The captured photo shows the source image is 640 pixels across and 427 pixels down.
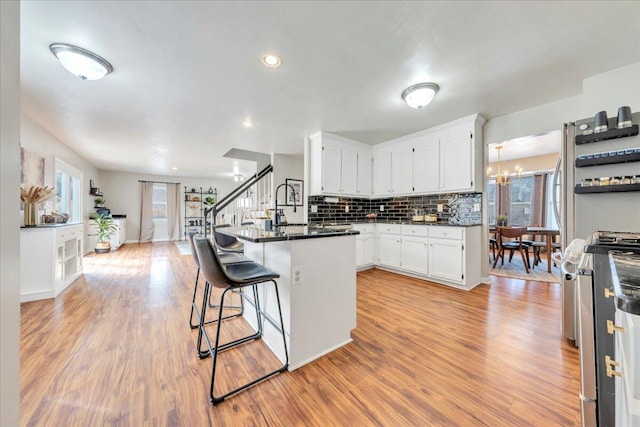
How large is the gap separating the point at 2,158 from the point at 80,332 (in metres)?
2.14

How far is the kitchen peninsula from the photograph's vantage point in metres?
1.65

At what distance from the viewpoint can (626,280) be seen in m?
0.57

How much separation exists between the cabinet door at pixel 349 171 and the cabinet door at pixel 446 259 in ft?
5.40

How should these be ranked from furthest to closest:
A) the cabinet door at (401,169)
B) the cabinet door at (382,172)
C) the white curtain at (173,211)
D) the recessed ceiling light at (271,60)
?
the white curtain at (173,211) < the cabinet door at (382,172) < the cabinet door at (401,169) < the recessed ceiling light at (271,60)

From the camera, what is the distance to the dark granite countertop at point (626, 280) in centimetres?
46

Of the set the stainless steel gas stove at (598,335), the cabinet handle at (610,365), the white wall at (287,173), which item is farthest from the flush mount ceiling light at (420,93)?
the white wall at (287,173)

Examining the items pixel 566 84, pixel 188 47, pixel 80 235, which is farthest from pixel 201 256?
pixel 80 235

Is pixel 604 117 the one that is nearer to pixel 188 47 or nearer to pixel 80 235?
pixel 188 47

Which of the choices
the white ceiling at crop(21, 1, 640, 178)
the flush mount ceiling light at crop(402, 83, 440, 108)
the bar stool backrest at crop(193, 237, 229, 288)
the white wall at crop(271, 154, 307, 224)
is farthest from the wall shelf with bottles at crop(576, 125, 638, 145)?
the white wall at crop(271, 154, 307, 224)

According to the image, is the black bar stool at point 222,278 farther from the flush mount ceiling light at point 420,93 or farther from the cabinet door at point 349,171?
the cabinet door at point 349,171

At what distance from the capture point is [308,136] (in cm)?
412

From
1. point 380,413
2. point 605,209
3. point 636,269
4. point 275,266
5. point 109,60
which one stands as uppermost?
point 109,60

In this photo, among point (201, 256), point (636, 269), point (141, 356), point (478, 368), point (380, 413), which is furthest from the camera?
point (141, 356)

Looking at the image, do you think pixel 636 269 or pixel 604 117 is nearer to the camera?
pixel 636 269
